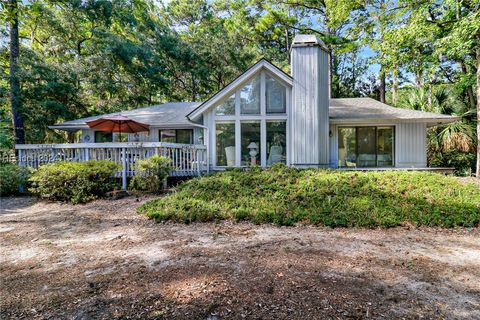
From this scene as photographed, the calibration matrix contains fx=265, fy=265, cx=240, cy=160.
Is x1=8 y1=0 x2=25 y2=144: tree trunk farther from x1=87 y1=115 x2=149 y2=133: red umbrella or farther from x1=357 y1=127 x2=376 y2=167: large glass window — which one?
x1=357 y1=127 x2=376 y2=167: large glass window

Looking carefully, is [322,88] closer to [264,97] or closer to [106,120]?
Answer: [264,97]

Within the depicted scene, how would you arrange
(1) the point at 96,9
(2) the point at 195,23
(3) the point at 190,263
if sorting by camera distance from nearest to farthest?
1. (3) the point at 190,263
2. (1) the point at 96,9
3. (2) the point at 195,23

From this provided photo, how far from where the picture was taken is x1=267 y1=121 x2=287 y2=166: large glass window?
33.2 ft

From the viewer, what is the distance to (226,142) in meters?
10.3

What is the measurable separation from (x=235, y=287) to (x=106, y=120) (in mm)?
8464

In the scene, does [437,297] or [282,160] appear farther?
[282,160]

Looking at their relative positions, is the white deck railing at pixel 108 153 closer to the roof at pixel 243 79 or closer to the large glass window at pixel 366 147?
the roof at pixel 243 79

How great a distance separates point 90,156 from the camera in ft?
29.2

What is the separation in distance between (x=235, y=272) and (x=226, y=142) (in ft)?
24.9

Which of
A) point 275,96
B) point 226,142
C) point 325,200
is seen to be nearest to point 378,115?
point 275,96

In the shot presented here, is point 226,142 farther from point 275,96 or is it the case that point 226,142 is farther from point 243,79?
point 275,96

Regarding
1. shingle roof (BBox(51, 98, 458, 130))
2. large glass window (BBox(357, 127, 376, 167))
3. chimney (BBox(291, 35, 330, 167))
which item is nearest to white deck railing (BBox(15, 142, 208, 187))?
shingle roof (BBox(51, 98, 458, 130))

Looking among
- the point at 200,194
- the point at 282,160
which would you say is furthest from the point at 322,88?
the point at 200,194

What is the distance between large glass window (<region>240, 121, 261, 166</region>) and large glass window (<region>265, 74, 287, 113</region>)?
0.83 metres
